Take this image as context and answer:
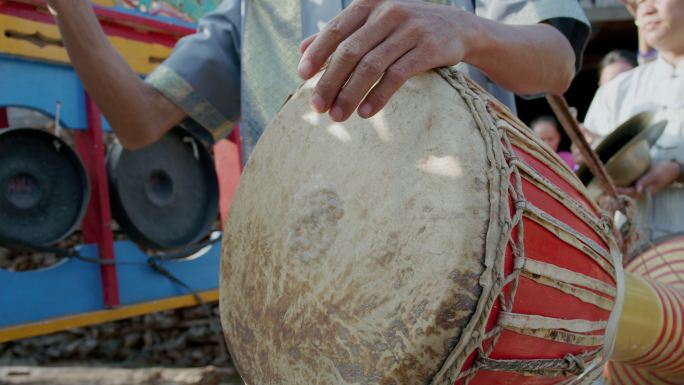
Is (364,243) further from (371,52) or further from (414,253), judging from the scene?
(371,52)

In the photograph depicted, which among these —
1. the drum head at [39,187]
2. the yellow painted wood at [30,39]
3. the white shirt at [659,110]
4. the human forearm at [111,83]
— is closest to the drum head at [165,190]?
the drum head at [39,187]

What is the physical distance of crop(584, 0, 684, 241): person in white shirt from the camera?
1.69 m

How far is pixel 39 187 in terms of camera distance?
249 cm

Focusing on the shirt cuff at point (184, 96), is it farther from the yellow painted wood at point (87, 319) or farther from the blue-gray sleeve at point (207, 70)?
the yellow painted wood at point (87, 319)

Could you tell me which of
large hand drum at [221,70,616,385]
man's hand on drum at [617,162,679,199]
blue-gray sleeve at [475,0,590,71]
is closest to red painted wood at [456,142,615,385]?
large hand drum at [221,70,616,385]

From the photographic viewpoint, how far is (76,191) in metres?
2.54

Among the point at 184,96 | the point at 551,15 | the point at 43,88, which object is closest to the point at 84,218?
the point at 43,88

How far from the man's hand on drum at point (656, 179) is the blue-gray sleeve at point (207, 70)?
1092mm

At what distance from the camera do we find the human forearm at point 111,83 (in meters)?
1.36

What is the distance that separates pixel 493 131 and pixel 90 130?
2172 millimetres

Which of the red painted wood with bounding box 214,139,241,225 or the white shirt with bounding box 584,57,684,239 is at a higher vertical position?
the white shirt with bounding box 584,57,684,239

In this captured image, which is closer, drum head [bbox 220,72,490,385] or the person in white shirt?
drum head [bbox 220,72,490,385]

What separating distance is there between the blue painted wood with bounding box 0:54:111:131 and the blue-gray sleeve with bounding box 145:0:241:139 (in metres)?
1.11

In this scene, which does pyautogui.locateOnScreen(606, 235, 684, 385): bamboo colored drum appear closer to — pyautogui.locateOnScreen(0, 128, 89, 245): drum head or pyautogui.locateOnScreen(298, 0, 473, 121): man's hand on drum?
pyautogui.locateOnScreen(298, 0, 473, 121): man's hand on drum
